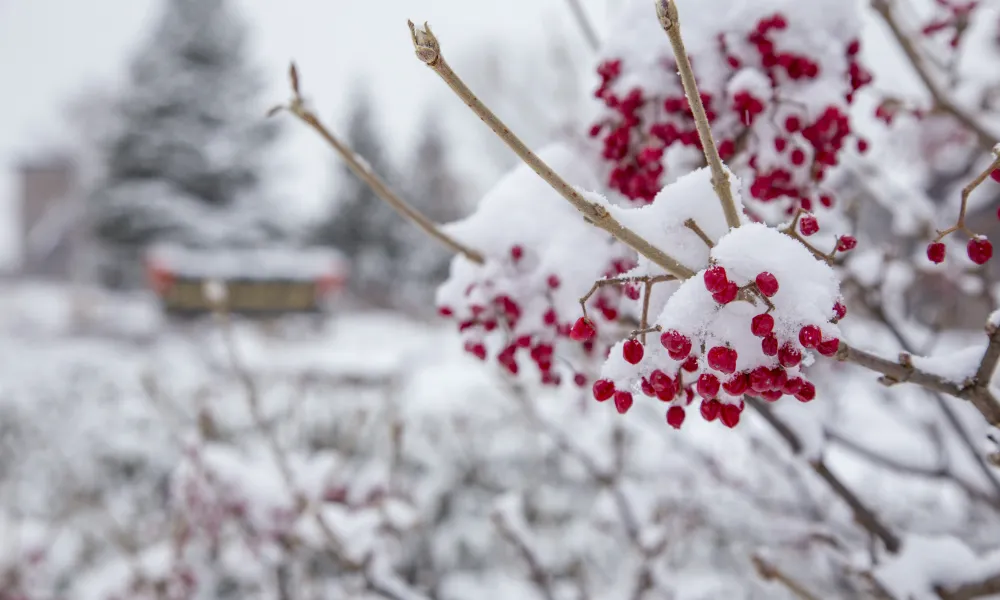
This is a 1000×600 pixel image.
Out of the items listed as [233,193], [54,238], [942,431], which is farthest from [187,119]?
[54,238]

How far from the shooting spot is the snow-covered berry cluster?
0.59 meters

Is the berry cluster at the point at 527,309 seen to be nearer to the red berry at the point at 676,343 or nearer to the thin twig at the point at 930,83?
the red berry at the point at 676,343

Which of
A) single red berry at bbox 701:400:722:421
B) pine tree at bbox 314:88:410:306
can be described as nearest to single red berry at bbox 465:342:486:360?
single red berry at bbox 701:400:722:421

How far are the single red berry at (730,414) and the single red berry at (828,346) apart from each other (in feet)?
0.40

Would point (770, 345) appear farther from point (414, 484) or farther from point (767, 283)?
point (414, 484)

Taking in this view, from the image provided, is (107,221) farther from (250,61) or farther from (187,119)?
(250,61)

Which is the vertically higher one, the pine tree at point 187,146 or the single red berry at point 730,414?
the pine tree at point 187,146

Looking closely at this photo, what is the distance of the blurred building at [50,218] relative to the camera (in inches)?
1174

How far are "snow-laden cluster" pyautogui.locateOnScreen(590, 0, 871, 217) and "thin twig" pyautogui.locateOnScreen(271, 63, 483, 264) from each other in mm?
313

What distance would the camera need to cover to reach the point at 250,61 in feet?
57.3

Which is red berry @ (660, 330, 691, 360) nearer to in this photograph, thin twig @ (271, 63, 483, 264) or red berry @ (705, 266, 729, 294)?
red berry @ (705, 266, 729, 294)

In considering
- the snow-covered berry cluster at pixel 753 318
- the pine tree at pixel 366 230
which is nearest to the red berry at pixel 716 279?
the snow-covered berry cluster at pixel 753 318

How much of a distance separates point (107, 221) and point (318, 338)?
8.06 meters

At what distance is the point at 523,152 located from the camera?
0.55 meters
